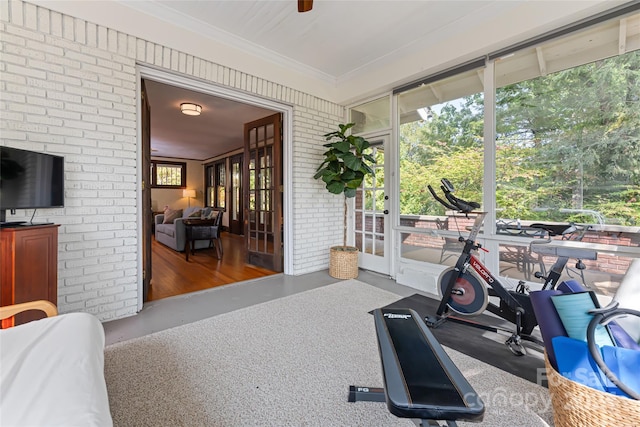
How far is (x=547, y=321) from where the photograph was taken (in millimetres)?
1128

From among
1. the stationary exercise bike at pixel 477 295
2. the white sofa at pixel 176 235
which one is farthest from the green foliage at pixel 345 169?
the white sofa at pixel 176 235

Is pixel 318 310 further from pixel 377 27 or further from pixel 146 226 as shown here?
pixel 377 27

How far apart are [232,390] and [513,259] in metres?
2.79

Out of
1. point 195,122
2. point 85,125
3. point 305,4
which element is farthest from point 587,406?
point 195,122

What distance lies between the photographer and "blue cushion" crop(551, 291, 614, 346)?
3.43 feet

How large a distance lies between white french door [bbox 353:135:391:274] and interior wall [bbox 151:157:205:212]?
25.3 ft

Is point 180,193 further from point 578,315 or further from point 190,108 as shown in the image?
point 578,315

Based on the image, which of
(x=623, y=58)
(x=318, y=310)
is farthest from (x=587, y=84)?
(x=318, y=310)

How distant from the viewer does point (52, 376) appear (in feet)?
2.50

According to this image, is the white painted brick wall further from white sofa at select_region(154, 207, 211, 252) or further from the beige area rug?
white sofa at select_region(154, 207, 211, 252)

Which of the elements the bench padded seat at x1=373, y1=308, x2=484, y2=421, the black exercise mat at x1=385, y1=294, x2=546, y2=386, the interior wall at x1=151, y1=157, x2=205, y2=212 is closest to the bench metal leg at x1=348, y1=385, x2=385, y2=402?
the bench padded seat at x1=373, y1=308, x2=484, y2=421

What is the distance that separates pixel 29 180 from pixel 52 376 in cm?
177

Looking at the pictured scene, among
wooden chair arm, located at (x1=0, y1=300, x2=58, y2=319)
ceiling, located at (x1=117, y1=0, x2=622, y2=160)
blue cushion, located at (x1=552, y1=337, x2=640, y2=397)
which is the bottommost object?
blue cushion, located at (x1=552, y1=337, x2=640, y2=397)

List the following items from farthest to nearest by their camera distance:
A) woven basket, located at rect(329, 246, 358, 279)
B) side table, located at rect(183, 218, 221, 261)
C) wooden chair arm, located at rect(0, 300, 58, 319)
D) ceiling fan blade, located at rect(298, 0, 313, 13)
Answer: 1. side table, located at rect(183, 218, 221, 261)
2. woven basket, located at rect(329, 246, 358, 279)
3. ceiling fan blade, located at rect(298, 0, 313, 13)
4. wooden chair arm, located at rect(0, 300, 58, 319)
